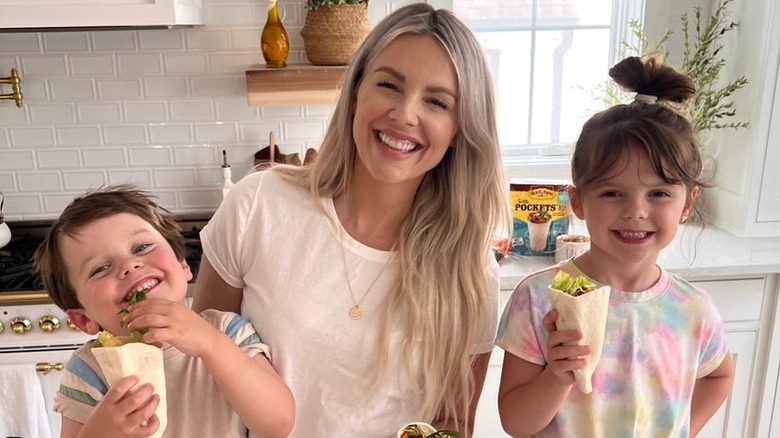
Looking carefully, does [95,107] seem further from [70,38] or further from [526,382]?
[526,382]

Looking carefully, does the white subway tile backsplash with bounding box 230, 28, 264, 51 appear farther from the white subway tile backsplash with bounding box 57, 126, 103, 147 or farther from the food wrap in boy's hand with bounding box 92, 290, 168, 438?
the food wrap in boy's hand with bounding box 92, 290, 168, 438

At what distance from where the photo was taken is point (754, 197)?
2275 millimetres

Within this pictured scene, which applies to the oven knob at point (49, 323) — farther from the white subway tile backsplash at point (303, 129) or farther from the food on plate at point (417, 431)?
the food on plate at point (417, 431)

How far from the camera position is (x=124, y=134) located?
2.49 meters

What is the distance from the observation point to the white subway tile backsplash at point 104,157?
2.51 m

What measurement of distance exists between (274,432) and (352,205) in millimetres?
485

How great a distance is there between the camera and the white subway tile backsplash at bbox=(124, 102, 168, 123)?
2465 millimetres

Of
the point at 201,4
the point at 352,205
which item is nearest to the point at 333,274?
the point at 352,205

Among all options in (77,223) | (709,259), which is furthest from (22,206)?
(709,259)

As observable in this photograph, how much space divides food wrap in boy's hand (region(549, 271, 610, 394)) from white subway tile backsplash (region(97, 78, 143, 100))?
76.9 inches

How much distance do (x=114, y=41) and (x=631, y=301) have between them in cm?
209

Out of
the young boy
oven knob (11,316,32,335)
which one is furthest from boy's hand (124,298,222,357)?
oven knob (11,316,32,335)

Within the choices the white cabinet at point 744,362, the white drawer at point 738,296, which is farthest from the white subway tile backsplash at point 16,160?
the white drawer at point 738,296

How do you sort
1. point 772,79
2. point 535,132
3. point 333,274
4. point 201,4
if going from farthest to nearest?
point 535,132 < point 201,4 < point 772,79 < point 333,274
